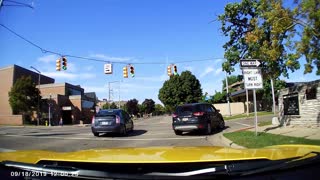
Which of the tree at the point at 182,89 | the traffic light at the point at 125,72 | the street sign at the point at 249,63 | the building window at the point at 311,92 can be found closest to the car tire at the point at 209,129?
the building window at the point at 311,92

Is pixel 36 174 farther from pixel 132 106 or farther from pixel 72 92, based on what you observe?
pixel 132 106

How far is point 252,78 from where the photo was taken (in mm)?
17219

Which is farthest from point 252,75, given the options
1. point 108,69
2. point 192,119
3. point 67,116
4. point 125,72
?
point 67,116

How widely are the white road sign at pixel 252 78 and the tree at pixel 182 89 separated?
6793 centimetres

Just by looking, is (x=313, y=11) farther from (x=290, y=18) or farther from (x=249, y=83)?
(x=249, y=83)

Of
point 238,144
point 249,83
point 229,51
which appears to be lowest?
point 238,144

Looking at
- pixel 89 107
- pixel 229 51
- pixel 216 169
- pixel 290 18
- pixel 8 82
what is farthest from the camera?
pixel 89 107

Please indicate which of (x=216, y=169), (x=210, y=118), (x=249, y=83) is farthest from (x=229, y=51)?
(x=216, y=169)

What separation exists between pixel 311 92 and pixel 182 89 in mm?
67793

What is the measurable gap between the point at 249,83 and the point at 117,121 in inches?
297

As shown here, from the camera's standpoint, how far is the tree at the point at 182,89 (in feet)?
284

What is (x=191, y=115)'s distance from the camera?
21.4 metres

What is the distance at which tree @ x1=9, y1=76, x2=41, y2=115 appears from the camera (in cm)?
6412

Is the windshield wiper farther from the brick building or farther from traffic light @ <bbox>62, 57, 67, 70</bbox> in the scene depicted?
the brick building
